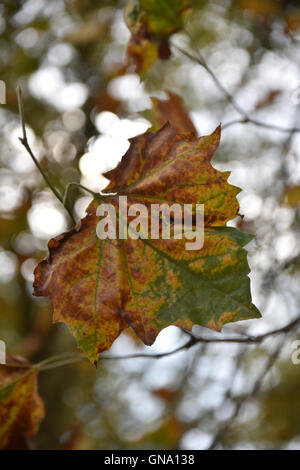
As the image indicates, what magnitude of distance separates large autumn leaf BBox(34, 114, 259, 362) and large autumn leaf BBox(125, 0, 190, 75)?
0.54m

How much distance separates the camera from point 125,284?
0.84 metres

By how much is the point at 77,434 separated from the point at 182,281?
107 cm

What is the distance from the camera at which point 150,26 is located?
1255mm

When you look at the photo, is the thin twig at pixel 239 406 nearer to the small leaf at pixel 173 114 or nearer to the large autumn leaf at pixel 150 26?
the small leaf at pixel 173 114

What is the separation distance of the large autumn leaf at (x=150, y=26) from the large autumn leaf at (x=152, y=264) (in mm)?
540

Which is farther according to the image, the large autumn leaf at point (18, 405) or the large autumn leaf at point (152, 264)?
the large autumn leaf at point (18, 405)

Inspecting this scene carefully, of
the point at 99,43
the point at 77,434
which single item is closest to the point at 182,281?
the point at 77,434

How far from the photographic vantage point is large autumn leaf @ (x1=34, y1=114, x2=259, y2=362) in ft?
2.50

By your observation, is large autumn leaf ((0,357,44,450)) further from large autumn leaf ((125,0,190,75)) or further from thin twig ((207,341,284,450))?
large autumn leaf ((125,0,190,75))

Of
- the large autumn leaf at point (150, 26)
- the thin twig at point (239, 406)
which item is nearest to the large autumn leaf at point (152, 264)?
the large autumn leaf at point (150, 26)

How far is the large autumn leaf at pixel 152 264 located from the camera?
2.50 ft

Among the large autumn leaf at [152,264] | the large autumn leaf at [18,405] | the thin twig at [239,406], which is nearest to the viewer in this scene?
the large autumn leaf at [152,264]

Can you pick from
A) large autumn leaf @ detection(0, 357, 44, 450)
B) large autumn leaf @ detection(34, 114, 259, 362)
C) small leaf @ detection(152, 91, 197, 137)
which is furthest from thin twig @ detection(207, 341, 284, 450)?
small leaf @ detection(152, 91, 197, 137)

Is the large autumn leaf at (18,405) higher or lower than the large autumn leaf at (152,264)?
lower
